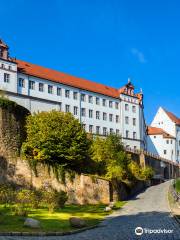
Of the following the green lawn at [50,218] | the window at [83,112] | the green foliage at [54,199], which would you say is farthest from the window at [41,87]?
the green foliage at [54,199]

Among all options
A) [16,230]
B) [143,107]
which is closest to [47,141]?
[16,230]

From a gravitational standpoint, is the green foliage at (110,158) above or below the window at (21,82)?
below

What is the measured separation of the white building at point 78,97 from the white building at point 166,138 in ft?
46.1

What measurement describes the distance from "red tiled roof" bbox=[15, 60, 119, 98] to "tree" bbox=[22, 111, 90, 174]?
28.4 m

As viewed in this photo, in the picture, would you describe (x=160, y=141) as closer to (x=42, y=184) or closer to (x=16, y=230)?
(x=42, y=184)

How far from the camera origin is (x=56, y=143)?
4603 centimetres

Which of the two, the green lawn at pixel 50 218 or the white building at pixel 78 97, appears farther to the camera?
the white building at pixel 78 97

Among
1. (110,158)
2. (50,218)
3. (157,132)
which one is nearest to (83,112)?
(110,158)

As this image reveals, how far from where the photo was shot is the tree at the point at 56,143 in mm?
44656

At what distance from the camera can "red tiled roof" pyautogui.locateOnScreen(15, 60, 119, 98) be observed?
77369 millimetres

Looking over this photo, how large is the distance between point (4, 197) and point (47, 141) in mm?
9316

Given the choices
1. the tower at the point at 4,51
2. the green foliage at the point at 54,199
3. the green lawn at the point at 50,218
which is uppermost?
the tower at the point at 4,51

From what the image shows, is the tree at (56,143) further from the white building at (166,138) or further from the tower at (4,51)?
the white building at (166,138)

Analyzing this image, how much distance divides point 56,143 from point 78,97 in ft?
128
